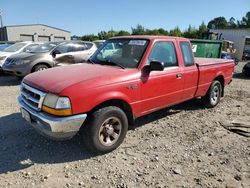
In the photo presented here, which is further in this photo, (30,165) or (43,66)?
(43,66)

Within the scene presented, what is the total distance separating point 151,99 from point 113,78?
1008mm

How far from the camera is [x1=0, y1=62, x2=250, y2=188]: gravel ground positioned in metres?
3.46

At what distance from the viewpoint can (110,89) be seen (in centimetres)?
394

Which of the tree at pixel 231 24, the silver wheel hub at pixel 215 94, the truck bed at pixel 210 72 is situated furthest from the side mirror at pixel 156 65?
the tree at pixel 231 24

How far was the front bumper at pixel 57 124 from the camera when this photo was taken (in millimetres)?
3512

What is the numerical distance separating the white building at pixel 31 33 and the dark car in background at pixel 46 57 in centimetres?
4206

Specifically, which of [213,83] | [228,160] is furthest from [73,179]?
[213,83]

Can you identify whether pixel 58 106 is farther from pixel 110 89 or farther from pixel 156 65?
pixel 156 65

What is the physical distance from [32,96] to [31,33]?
50.8 meters

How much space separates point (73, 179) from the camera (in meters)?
3.46

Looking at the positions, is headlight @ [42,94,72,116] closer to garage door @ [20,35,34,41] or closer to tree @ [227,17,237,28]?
garage door @ [20,35,34,41]

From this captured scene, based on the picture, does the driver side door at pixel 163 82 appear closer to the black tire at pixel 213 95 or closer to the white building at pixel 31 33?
the black tire at pixel 213 95

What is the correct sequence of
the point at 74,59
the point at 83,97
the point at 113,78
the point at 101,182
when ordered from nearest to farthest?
the point at 101,182, the point at 83,97, the point at 113,78, the point at 74,59

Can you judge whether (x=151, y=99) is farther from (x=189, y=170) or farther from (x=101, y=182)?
(x=101, y=182)
